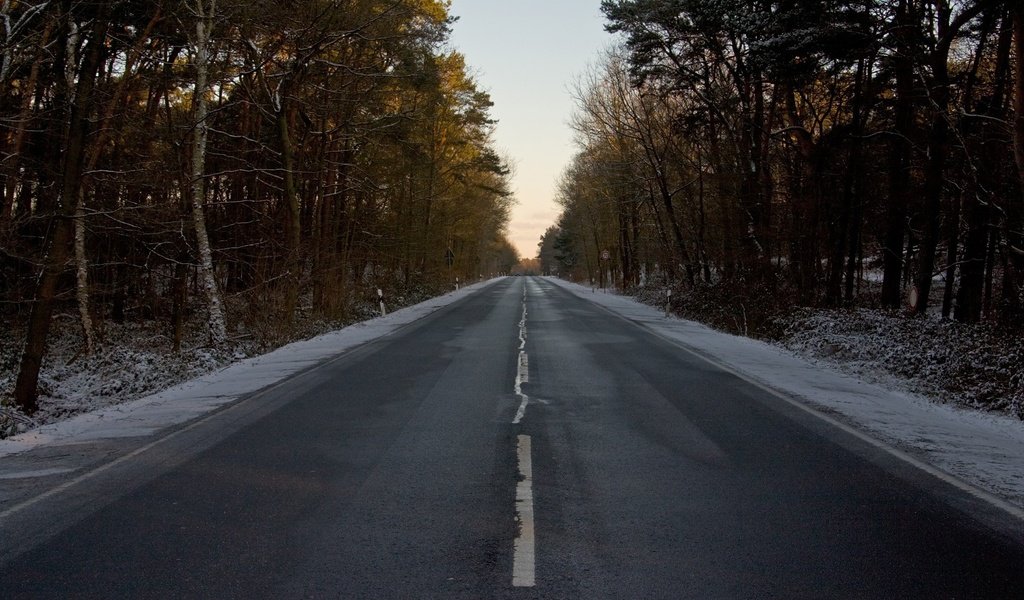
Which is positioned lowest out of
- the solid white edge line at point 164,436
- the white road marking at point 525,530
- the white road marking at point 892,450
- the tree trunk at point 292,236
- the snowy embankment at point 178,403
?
the snowy embankment at point 178,403

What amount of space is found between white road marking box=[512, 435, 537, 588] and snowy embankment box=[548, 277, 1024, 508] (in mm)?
3549

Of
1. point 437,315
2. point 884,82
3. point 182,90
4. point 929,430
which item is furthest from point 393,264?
point 929,430

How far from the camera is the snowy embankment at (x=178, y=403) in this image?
24.1 ft

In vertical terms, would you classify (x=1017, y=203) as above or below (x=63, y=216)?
above

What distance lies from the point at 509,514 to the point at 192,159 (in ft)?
50.7

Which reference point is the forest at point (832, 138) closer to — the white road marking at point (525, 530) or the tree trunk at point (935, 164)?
the tree trunk at point (935, 164)

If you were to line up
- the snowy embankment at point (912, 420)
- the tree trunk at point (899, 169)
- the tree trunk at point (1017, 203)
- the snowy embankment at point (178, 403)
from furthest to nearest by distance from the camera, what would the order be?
1. the tree trunk at point (899, 169)
2. the tree trunk at point (1017, 203)
3. the snowy embankment at point (178, 403)
4. the snowy embankment at point (912, 420)

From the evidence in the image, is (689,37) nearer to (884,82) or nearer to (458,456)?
(884,82)

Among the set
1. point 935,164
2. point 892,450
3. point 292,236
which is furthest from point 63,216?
point 935,164

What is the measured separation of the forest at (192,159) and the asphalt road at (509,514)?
7053mm

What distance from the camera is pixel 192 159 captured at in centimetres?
1728

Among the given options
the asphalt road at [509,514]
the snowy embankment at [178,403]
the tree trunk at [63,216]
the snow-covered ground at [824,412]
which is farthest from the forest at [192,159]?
the asphalt road at [509,514]

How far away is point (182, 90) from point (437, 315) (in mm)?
11527

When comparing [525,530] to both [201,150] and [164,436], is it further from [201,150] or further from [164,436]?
[201,150]
